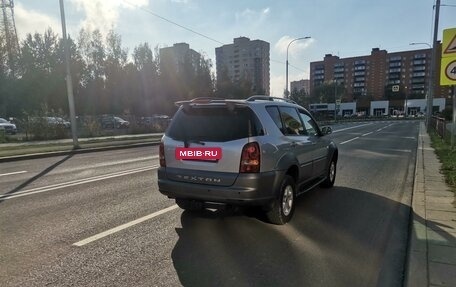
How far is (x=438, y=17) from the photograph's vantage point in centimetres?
2569

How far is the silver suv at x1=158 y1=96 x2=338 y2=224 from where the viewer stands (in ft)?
15.6

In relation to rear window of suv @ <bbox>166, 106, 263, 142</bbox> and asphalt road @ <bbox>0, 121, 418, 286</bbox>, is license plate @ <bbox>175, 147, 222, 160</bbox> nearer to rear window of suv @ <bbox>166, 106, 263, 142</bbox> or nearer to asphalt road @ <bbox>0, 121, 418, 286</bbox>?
rear window of suv @ <bbox>166, 106, 263, 142</bbox>

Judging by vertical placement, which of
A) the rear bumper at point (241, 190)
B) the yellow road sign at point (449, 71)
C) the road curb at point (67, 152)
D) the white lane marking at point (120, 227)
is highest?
the yellow road sign at point (449, 71)

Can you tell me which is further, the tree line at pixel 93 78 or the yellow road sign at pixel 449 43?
the tree line at pixel 93 78

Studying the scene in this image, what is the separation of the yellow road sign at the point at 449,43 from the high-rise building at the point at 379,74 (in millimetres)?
125635

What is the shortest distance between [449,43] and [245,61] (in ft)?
160

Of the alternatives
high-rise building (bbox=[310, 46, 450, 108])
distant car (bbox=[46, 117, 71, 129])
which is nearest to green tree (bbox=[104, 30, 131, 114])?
distant car (bbox=[46, 117, 71, 129])

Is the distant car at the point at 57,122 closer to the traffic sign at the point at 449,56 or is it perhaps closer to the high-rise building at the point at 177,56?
the traffic sign at the point at 449,56

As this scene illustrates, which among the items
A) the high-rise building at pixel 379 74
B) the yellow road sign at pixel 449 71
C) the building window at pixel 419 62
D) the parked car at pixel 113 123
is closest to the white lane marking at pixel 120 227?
the yellow road sign at pixel 449 71

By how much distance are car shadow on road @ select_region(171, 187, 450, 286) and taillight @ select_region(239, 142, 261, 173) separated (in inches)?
35.4

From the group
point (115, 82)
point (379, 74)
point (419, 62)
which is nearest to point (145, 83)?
point (115, 82)

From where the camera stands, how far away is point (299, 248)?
4414 millimetres

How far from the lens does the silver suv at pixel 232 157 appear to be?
4.75 m

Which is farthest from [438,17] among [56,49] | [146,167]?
[56,49]
